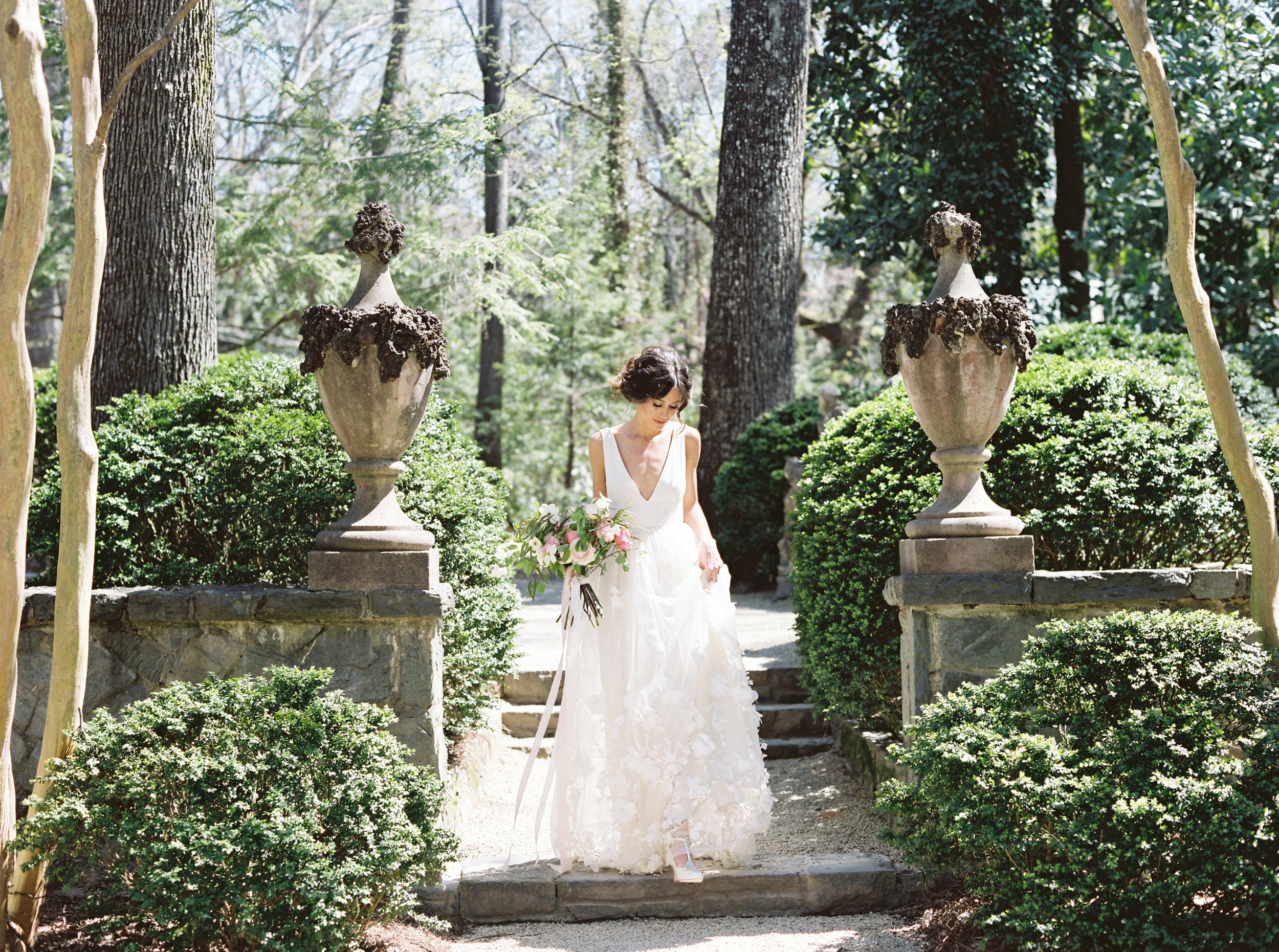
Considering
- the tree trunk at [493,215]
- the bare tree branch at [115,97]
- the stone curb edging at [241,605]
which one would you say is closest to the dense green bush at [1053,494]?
the stone curb edging at [241,605]

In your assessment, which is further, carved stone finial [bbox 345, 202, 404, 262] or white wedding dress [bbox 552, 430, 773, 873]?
carved stone finial [bbox 345, 202, 404, 262]

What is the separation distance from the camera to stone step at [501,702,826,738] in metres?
6.07

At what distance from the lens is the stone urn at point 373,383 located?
4.04m

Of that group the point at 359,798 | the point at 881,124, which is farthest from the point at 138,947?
the point at 881,124

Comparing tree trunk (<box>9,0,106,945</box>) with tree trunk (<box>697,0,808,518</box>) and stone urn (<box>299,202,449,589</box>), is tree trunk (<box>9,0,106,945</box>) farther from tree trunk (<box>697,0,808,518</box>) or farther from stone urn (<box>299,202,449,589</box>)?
tree trunk (<box>697,0,808,518</box>)

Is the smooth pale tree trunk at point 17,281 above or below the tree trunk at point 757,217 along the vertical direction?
below

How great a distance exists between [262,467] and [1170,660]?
3.64 metres

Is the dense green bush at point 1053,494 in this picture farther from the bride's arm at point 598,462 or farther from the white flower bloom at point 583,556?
the white flower bloom at point 583,556

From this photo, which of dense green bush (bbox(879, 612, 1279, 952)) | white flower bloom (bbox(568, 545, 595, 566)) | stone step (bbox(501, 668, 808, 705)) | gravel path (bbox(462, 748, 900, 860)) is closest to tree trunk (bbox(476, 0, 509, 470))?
stone step (bbox(501, 668, 808, 705))

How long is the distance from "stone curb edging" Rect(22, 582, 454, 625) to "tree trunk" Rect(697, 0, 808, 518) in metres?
6.30

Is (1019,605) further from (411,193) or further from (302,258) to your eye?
(411,193)

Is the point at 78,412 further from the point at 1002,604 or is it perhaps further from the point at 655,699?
the point at 1002,604

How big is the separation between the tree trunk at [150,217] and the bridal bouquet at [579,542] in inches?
104

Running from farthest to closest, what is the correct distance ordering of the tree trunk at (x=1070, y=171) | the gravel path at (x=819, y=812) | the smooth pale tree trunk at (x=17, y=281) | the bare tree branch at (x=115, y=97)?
the tree trunk at (x=1070, y=171) → the gravel path at (x=819, y=812) → the bare tree branch at (x=115, y=97) → the smooth pale tree trunk at (x=17, y=281)
